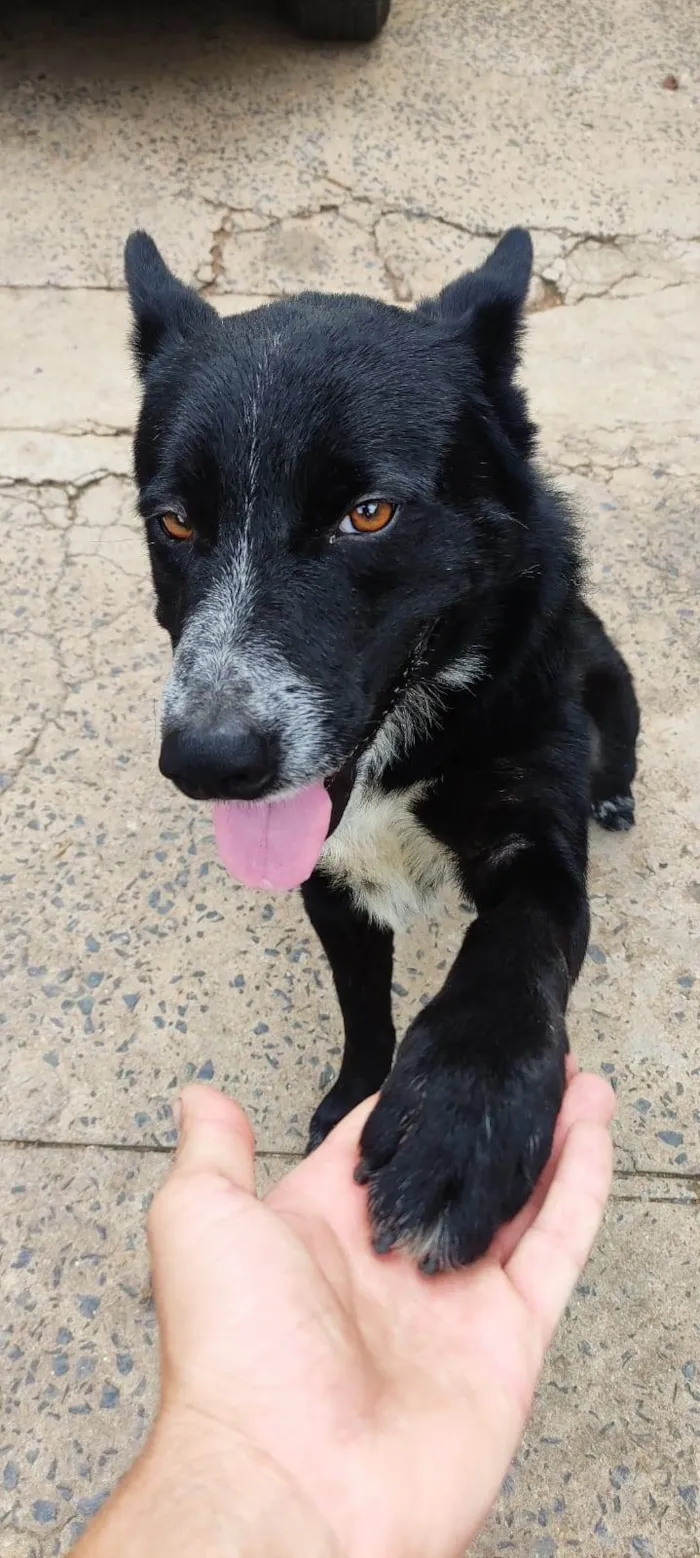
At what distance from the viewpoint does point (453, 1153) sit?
1366mm

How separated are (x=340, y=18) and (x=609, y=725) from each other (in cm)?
450

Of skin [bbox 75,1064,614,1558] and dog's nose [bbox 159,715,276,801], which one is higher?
dog's nose [bbox 159,715,276,801]

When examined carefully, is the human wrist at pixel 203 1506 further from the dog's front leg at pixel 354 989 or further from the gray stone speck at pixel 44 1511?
the dog's front leg at pixel 354 989

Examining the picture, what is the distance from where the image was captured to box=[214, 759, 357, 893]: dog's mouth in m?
1.82

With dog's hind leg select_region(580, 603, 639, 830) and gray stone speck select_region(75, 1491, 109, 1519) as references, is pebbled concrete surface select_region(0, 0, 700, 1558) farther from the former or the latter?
dog's hind leg select_region(580, 603, 639, 830)

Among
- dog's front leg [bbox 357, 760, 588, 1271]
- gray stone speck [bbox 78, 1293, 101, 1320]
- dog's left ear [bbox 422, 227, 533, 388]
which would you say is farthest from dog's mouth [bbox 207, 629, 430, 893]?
gray stone speck [bbox 78, 1293, 101, 1320]

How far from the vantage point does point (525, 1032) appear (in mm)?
1481

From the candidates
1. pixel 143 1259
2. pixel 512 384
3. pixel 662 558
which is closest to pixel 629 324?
pixel 662 558

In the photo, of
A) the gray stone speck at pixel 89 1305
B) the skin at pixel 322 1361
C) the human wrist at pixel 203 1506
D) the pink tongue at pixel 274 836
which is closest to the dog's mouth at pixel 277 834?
the pink tongue at pixel 274 836

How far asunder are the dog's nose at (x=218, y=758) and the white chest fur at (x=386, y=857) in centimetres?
50

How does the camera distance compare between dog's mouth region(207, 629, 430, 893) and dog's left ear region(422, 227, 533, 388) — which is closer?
dog's mouth region(207, 629, 430, 893)

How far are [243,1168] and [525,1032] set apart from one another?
0.42 meters

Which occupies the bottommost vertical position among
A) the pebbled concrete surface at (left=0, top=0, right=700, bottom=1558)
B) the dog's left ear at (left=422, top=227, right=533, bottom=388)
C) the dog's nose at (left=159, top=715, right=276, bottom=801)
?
the pebbled concrete surface at (left=0, top=0, right=700, bottom=1558)

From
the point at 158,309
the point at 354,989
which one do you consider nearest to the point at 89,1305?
the point at 354,989
